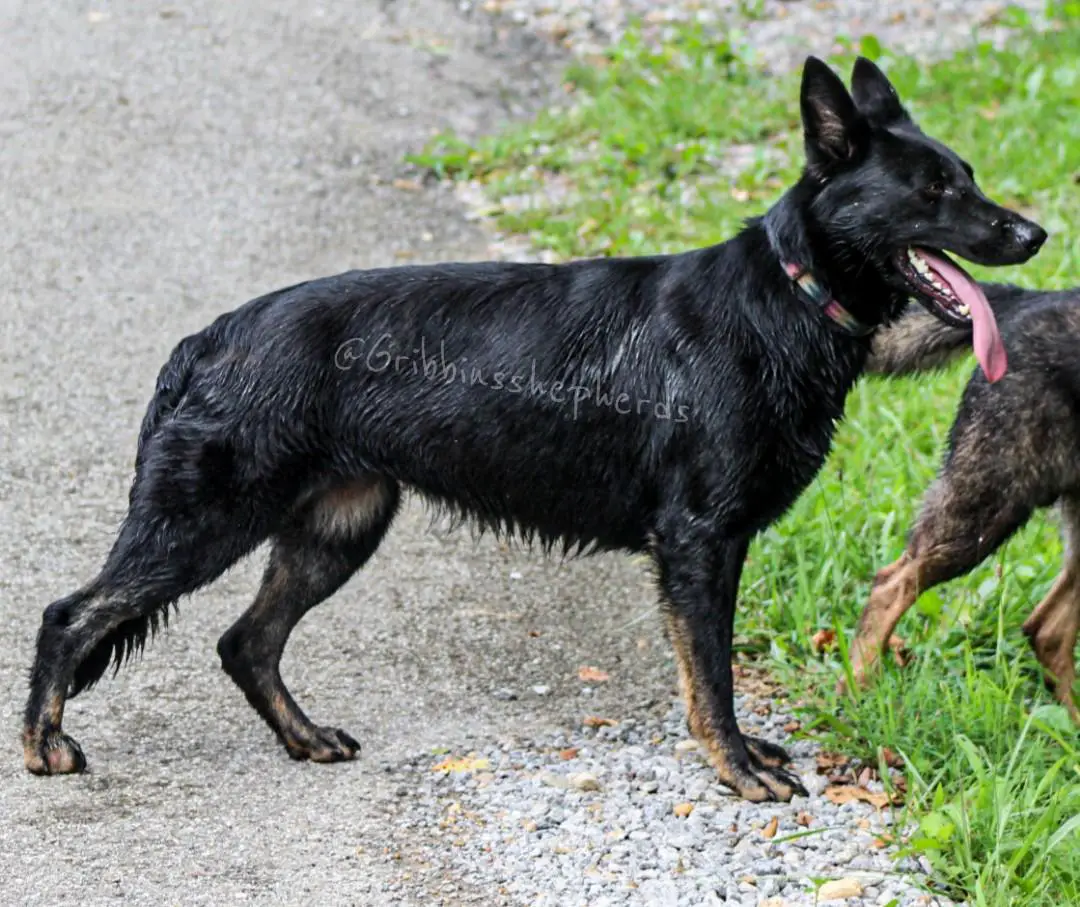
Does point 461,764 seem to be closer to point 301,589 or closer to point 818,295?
point 301,589

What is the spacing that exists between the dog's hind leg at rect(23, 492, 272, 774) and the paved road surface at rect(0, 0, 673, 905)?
0.14 metres

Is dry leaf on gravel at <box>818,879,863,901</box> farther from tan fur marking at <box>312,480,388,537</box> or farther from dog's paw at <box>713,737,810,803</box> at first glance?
tan fur marking at <box>312,480,388,537</box>

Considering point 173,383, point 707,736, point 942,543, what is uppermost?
point 173,383

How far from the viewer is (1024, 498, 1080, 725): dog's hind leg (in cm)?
514

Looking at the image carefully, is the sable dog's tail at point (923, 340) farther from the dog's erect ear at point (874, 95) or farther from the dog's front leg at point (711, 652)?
the dog's front leg at point (711, 652)

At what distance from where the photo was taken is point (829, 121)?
14.3 feet

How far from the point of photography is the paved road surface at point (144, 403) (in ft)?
14.1

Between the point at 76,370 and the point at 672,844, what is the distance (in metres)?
4.30

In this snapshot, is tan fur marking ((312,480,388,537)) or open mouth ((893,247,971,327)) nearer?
open mouth ((893,247,971,327))

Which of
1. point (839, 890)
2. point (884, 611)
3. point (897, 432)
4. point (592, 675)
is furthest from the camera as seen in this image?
point (897, 432)

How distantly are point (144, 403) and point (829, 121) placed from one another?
391 centimetres

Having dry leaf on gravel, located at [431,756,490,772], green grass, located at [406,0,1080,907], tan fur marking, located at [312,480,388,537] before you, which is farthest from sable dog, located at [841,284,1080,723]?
tan fur marking, located at [312,480,388,537]

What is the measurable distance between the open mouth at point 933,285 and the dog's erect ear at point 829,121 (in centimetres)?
33

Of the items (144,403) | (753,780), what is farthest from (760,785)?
(144,403)
